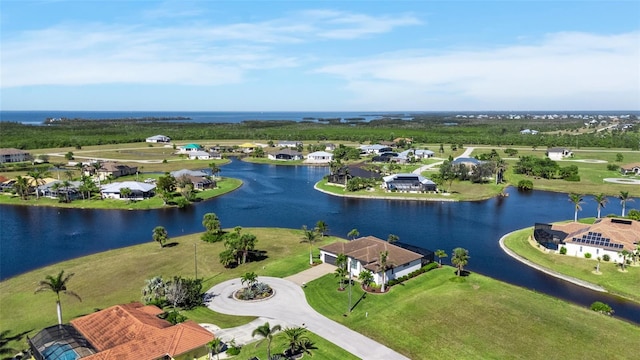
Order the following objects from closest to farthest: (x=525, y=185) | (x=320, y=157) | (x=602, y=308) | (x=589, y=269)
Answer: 1. (x=602, y=308)
2. (x=589, y=269)
3. (x=525, y=185)
4. (x=320, y=157)

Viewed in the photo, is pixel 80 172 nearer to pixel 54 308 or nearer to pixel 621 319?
pixel 54 308

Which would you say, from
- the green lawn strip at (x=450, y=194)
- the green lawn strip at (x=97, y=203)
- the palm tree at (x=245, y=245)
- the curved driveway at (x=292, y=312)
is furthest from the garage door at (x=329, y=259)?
the green lawn strip at (x=97, y=203)

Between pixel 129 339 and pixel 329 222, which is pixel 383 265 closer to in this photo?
pixel 129 339

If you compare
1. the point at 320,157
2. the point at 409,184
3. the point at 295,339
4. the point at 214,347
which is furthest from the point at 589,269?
the point at 320,157

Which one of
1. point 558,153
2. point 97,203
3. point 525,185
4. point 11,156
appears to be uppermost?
point 11,156

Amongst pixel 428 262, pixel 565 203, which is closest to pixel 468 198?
pixel 565 203
